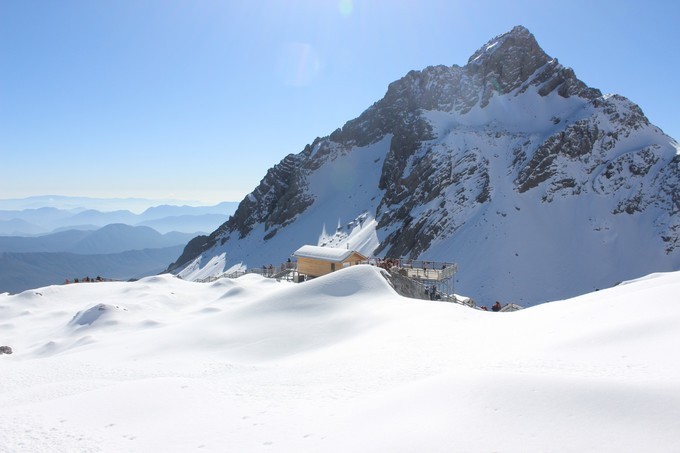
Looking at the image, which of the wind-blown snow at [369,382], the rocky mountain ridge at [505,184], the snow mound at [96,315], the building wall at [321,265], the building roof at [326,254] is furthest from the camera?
the rocky mountain ridge at [505,184]

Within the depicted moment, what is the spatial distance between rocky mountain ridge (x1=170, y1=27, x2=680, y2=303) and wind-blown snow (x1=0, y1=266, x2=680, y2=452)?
3139 cm

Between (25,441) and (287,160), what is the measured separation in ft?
353

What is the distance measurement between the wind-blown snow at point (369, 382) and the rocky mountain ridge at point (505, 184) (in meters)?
31.4

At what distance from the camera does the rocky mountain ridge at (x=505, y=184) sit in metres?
49.3

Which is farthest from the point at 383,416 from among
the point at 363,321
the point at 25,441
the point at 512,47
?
the point at 512,47

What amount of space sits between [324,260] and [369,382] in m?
22.8

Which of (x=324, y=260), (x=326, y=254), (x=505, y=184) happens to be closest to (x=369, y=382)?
(x=324, y=260)

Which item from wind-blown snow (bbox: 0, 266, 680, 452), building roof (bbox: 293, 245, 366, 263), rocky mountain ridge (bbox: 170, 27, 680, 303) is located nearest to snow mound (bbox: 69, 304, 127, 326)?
wind-blown snow (bbox: 0, 266, 680, 452)

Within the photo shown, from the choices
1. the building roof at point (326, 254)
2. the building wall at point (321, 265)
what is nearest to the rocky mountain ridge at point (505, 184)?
the building wall at point (321, 265)

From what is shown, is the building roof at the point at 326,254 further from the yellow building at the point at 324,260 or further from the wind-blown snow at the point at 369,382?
the wind-blown snow at the point at 369,382

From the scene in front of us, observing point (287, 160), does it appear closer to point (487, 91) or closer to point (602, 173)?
point (487, 91)

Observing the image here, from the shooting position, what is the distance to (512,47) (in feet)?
271

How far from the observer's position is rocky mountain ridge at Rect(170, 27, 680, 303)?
49312 millimetres

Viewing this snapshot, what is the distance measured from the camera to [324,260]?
1297 inches
